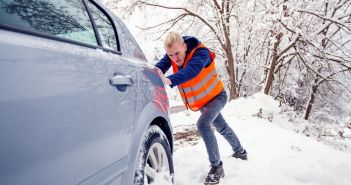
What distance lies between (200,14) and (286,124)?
5.99 meters

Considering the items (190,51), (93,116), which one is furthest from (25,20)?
(190,51)

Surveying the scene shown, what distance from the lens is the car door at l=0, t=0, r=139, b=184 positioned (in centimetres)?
111

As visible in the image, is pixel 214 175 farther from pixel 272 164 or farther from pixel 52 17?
pixel 52 17

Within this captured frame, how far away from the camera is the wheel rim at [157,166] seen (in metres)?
2.37

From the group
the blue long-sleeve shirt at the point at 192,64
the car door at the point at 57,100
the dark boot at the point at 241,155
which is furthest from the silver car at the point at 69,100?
the dark boot at the point at 241,155

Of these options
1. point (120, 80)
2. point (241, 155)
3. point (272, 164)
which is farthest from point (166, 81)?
point (272, 164)

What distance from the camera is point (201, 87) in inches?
134

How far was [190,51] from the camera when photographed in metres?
3.30

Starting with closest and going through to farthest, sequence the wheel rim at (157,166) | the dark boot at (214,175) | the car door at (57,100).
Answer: the car door at (57,100)
the wheel rim at (157,166)
the dark boot at (214,175)

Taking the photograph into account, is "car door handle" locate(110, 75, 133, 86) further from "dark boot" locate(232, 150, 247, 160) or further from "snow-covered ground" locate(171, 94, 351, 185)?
"dark boot" locate(232, 150, 247, 160)

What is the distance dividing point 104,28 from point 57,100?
1.03 m

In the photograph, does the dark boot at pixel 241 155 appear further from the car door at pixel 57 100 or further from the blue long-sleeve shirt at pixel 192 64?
the car door at pixel 57 100

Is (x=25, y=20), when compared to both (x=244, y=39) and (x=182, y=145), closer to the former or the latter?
(x=182, y=145)

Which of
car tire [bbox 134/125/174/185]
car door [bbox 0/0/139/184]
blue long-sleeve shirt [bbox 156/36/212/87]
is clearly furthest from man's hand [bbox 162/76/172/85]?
car door [bbox 0/0/139/184]
